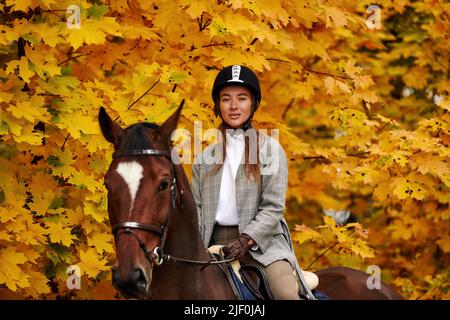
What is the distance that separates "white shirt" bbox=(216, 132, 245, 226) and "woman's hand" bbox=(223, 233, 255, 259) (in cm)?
25

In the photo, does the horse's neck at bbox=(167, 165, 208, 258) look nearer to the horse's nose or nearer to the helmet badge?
the horse's nose

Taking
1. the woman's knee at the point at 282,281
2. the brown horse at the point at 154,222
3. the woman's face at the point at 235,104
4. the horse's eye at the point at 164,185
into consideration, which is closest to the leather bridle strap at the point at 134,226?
the brown horse at the point at 154,222

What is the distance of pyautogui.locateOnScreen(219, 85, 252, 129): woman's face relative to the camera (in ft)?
16.2

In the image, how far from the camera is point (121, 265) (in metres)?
3.57

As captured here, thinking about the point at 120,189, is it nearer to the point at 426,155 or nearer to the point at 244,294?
the point at 244,294

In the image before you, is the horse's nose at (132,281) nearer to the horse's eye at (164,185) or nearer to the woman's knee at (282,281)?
the horse's eye at (164,185)

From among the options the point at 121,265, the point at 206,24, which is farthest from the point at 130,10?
the point at 121,265

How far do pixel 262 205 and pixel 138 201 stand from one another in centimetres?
128

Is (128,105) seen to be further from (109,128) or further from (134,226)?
(134,226)

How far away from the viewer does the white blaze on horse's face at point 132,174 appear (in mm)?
3725

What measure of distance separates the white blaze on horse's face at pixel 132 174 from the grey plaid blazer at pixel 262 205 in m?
1.11

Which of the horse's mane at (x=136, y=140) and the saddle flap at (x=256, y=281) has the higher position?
the horse's mane at (x=136, y=140)

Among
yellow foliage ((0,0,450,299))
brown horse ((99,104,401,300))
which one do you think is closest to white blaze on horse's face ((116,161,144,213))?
brown horse ((99,104,401,300))
